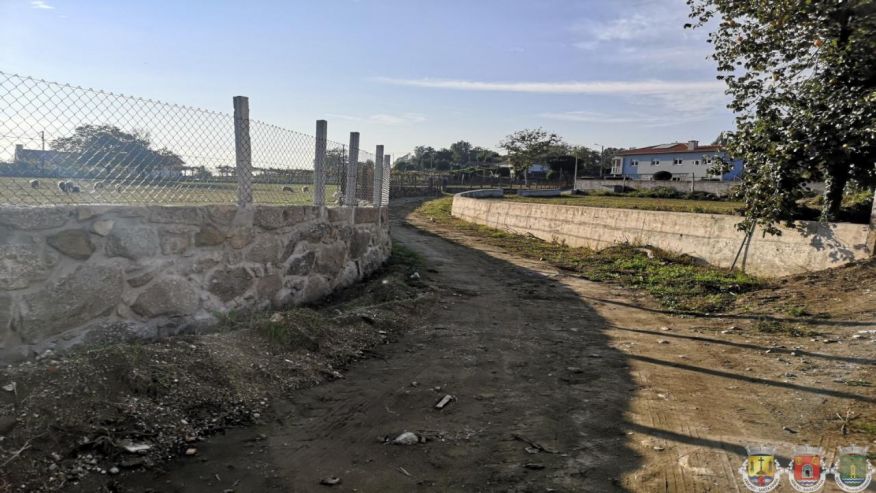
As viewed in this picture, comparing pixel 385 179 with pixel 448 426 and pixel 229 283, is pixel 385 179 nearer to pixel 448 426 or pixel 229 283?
pixel 229 283

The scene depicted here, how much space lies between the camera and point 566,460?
3240mm

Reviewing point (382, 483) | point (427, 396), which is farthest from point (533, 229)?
point (382, 483)

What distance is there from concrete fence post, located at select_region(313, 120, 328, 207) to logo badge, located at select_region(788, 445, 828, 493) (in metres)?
5.48

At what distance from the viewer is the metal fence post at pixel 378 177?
9500 mm

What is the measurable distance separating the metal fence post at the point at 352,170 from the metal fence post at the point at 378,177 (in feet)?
3.97

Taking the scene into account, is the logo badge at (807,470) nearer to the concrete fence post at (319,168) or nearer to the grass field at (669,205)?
the concrete fence post at (319,168)

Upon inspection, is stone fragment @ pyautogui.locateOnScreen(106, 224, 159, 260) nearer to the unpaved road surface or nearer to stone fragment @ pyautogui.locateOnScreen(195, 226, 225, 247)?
stone fragment @ pyautogui.locateOnScreen(195, 226, 225, 247)

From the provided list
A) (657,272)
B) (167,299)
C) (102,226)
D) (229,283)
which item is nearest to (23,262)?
(102,226)

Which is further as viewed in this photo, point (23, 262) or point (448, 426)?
point (448, 426)

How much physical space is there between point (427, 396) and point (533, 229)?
45.3 ft

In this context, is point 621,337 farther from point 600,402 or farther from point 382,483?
point 382,483

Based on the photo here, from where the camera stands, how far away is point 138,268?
427cm

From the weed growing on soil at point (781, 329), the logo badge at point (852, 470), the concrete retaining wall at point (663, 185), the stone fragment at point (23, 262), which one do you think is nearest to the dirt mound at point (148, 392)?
the stone fragment at point (23, 262)

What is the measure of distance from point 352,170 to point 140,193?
3890 millimetres
